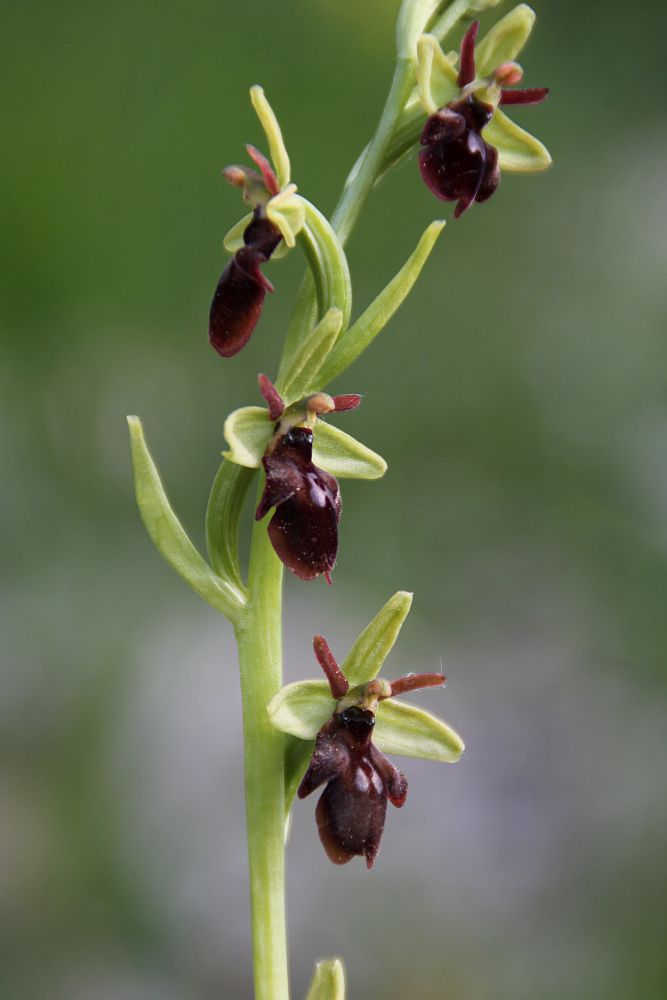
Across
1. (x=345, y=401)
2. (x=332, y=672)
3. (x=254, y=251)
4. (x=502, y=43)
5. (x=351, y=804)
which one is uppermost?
(x=502, y=43)

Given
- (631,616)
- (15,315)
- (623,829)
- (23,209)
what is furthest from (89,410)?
(623,829)

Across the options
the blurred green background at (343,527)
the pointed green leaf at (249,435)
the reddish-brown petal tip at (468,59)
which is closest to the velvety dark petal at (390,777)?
the pointed green leaf at (249,435)

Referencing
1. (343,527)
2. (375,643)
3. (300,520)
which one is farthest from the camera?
(343,527)

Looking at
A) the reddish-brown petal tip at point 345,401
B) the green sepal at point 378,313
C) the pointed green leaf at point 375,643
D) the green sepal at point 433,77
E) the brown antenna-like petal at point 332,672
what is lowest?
the brown antenna-like petal at point 332,672

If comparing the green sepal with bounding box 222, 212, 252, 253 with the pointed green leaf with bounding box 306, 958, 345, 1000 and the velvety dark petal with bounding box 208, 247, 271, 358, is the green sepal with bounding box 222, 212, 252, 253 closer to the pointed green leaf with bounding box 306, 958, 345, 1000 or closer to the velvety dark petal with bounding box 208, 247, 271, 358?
the velvety dark petal with bounding box 208, 247, 271, 358

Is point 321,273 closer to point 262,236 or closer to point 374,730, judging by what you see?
point 262,236

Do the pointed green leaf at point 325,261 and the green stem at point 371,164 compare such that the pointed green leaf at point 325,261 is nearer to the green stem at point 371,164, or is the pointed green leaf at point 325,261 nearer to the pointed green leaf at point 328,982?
the green stem at point 371,164

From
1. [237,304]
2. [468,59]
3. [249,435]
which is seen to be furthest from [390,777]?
[468,59]
